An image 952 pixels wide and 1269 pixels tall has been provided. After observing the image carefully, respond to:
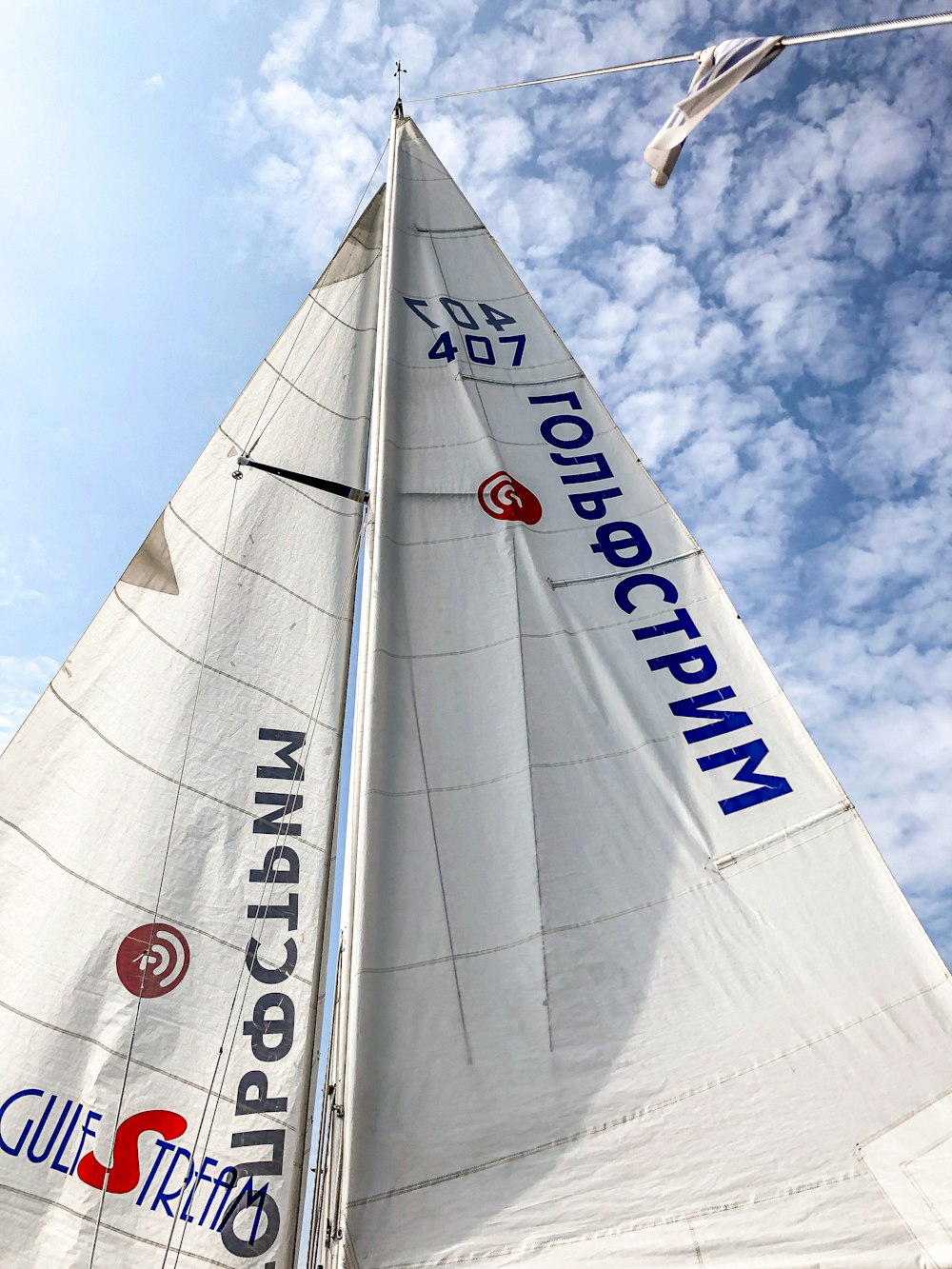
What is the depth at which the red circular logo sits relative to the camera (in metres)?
4.16

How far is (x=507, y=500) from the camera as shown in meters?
5.78

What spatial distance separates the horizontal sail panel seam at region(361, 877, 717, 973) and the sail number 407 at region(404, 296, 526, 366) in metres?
4.08

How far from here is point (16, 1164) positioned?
3689 millimetres

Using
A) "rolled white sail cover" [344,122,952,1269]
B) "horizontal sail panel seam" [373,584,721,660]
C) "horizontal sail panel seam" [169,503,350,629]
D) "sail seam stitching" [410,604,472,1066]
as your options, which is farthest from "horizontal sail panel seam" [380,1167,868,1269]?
"horizontal sail panel seam" [169,503,350,629]

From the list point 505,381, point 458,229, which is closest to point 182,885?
point 505,381

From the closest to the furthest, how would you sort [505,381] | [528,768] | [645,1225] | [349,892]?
[645,1225] → [349,892] → [528,768] → [505,381]

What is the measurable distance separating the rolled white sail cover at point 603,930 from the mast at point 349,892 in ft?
0.23

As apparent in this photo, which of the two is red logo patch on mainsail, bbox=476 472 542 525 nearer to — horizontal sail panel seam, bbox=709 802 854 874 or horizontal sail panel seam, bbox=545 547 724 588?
horizontal sail panel seam, bbox=545 547 724 588

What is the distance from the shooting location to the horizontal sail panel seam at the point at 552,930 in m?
3.93

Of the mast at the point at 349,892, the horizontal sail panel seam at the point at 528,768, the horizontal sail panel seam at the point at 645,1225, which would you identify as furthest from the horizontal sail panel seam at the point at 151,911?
the horizontal sail panel seam at the point at 645,1225

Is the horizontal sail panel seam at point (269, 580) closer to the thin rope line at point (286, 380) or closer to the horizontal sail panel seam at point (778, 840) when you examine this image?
the thin rope line at point (286, 380)

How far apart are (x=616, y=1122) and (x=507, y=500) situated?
356 centimetres

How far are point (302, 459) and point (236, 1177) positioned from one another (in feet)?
14.4

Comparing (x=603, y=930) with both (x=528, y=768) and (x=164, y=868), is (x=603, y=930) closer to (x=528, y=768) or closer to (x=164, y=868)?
(x=528, y=768)
